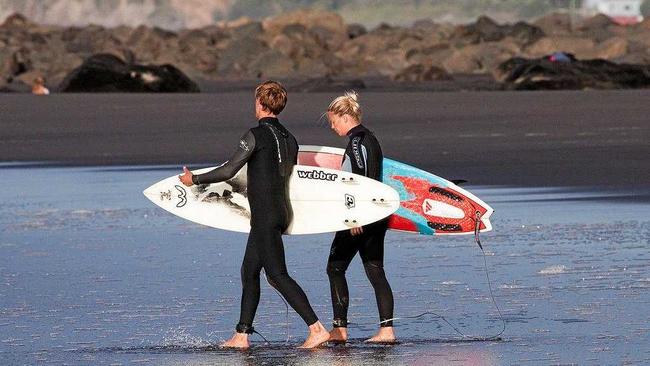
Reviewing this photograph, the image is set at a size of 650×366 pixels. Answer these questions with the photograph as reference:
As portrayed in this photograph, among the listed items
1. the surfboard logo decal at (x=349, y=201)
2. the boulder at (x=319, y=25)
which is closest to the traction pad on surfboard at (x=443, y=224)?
the surfboard logo decal at (x=349, y=201)

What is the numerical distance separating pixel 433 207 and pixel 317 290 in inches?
46.4

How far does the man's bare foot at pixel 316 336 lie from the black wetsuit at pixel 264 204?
17cm

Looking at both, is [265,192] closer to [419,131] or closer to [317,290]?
[317,290]

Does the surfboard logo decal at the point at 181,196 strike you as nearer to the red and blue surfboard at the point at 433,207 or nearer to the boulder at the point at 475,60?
the red and blue surfboard at the point at 433,207

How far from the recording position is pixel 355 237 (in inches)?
377

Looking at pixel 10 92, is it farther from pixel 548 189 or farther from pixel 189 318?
pixel 189 318

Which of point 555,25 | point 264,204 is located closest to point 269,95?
point 264,204

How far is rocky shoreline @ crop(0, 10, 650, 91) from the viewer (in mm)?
62688

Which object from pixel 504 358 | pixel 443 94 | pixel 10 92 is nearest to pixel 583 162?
pixel 504 358

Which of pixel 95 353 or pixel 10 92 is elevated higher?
pixel 10 92

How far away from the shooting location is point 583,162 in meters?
21.5

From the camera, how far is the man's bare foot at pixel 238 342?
897cm

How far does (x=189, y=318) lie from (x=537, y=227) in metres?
4.88

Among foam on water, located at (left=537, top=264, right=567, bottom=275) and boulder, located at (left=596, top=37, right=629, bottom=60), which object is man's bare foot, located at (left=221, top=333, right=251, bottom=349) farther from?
boulder, located at (left=596, top=37, right=629, bottom=60)
